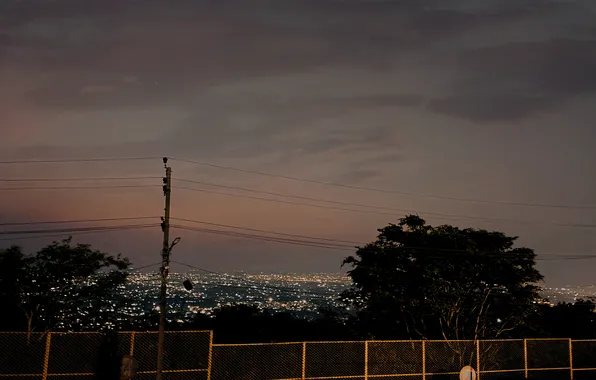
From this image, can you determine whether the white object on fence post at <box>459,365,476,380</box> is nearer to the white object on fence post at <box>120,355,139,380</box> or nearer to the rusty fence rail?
the rusty fence rail

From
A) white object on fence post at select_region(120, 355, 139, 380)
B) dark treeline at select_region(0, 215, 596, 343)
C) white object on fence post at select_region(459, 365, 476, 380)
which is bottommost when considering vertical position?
white object on fence post at select_region(459, 365, 476, 380)

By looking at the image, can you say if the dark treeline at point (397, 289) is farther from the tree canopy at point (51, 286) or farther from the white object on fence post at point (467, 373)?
the white object on fence post at point (467, 373)

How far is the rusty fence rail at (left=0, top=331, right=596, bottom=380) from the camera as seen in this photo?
53.6 ft

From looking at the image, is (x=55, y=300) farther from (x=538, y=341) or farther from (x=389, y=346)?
(x=538, y=341)

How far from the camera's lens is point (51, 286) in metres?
31.7

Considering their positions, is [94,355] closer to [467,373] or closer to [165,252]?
[165,252]

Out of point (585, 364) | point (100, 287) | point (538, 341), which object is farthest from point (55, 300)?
point (585, 364)

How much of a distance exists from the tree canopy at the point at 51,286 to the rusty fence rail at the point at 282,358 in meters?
11.8

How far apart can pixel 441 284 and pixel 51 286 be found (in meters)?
19.3

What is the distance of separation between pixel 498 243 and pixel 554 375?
9.23 metres

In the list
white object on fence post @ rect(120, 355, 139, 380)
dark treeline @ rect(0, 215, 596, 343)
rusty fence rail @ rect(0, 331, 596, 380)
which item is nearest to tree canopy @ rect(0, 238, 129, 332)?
dark treeline @ rect(0, 215, 596, 343)

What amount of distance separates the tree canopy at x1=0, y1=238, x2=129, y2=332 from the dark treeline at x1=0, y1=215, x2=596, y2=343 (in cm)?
5

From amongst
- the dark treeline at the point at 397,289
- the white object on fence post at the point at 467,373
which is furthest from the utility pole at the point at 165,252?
the dark treeline at the point at 397,289

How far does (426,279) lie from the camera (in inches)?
1179
